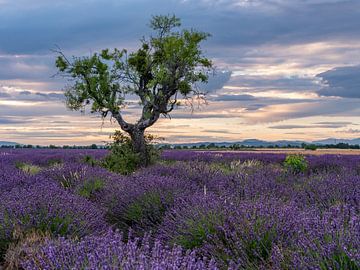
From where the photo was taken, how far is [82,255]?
3543mm

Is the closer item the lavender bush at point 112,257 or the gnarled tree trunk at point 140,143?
the lavender bush at point 112,257

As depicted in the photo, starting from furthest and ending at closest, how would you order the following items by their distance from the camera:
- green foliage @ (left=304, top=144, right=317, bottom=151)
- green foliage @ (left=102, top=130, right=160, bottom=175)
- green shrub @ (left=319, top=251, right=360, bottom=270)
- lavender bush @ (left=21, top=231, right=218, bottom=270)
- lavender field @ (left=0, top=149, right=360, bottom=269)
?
green foliage @ (left=304, top=144, right=317, bottom=151) → green foliage @ (left=102, top=130, right=160, bottom=175) → lavender field @ (left=0, top=149, right=360, bottom=269) → green shrub @ (left=319, top=251, right=360, bottom=270) → lavender bush @ (left=21, top=231, right=218, bottom=270)

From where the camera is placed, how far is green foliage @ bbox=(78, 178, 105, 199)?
8.96 meters

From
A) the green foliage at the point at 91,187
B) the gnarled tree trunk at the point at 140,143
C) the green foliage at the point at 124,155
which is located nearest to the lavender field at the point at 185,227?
the green foliage at the point at 91,187

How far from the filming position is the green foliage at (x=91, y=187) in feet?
29.4

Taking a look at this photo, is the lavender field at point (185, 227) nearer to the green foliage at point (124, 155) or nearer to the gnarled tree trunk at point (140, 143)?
the green foliage at point (124, 155)

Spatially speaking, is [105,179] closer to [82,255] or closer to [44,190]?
[44,190]

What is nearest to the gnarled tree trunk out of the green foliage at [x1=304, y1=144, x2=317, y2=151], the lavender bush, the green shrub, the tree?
the tree

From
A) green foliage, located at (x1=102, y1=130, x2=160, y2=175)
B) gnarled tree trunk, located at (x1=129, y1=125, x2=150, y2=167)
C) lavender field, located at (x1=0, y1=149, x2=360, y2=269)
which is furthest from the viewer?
gnarled tree trunk, located at (x1=129, y1=125, x2=150, y2=167)

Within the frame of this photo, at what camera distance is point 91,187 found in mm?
9336

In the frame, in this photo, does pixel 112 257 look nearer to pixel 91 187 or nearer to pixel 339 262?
pixel 339 262

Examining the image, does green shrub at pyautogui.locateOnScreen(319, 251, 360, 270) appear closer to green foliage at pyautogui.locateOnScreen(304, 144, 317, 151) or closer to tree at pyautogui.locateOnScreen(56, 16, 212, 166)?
tree at pyautogui.locateOnScreen(56, 16, 212, 166)

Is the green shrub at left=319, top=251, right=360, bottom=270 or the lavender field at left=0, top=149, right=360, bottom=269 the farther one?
the lavender field at left=0, top=149, right=360, bottom=269

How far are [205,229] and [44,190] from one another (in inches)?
98.3
